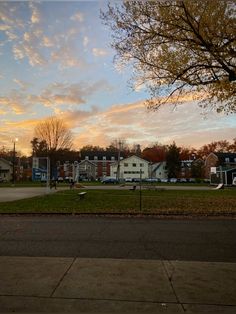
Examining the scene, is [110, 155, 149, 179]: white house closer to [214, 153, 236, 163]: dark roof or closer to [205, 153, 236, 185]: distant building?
[205, 153, 236, 185]: distant building

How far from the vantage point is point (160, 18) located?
15438 millimetres

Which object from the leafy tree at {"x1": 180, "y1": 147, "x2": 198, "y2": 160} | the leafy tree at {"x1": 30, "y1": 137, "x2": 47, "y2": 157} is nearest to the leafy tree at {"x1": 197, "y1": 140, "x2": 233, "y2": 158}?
the leafy tree at {"x1": 180, "y1": 147, "x2": 198, "y2": 160}

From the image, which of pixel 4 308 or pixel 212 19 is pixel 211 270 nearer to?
pixel 4 308

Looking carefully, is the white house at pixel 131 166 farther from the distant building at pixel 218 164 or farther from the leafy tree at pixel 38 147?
the leafy tree at pixel 38 147

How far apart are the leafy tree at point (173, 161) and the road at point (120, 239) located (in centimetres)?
10040

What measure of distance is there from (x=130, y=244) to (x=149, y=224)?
383 cm

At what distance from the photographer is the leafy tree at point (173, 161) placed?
372 ft

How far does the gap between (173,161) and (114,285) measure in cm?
10937

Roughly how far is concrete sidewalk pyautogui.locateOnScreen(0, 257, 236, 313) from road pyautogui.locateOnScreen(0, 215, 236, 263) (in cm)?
76

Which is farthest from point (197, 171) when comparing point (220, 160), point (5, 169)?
point (5, 169)

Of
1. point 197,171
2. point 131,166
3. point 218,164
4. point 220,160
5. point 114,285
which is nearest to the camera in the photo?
point 114,285

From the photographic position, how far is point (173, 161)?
4488 inches

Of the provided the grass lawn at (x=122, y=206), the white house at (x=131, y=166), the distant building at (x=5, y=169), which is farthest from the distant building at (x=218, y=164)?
the distant building at (x=5, y=169)

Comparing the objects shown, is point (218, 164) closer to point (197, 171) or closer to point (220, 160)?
point (220, 160)
